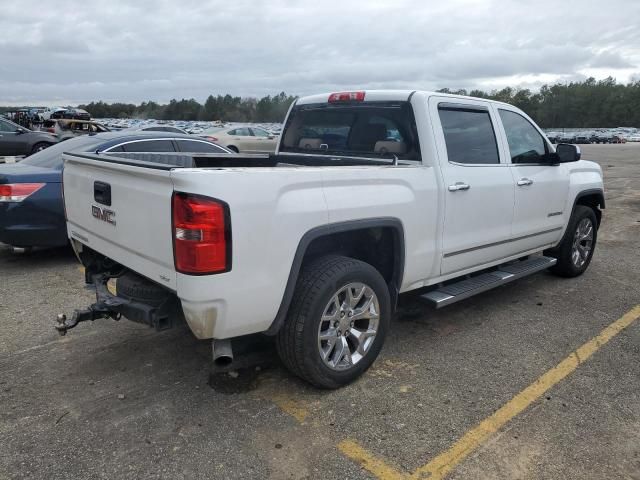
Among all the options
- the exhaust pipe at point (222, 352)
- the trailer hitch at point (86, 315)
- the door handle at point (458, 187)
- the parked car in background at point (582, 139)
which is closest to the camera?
the exhaust pipe at point (222, 352)

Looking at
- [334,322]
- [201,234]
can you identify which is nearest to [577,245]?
[334,322]

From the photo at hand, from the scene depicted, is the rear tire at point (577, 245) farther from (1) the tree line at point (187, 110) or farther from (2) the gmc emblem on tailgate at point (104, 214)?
(1) the tree line at point (187, 110)

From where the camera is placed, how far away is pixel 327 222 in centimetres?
315

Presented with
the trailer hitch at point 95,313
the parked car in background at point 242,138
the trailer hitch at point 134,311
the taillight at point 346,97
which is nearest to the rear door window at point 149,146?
the taillight at point 346,97

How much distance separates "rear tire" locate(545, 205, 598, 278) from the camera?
5738 millimetres

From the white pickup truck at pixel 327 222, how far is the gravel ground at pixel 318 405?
388 mm

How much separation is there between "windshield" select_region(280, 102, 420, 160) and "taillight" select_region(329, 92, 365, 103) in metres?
0.04

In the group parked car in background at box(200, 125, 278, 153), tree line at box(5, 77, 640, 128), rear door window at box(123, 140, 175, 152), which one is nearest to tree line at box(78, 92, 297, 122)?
tree line at box(5, 77, 640, 128)

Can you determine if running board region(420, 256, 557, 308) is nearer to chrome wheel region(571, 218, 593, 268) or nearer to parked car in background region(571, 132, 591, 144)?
chrome wheel region(571, 218, 593, 268)

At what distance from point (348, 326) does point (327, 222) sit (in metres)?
0.75

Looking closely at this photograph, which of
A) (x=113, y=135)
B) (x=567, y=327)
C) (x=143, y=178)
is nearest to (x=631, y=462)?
(x=567, y=327)

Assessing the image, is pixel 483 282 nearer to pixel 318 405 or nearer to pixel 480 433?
pixel 480 433

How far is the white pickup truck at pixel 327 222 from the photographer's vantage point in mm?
2781

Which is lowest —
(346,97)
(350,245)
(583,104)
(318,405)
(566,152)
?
(318,405)
